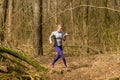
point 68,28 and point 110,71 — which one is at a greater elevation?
point 68,28

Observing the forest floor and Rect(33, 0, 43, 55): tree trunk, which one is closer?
the forest floor

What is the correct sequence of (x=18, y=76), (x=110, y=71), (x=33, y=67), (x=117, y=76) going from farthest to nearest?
(x=110, y=71)
(x=117, y=76)
(x=33, y=67)
(x=18, y=76)

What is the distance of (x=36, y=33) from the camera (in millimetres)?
17250

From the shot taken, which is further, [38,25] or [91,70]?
[38,25]

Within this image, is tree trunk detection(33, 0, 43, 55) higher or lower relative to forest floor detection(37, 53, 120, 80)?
higher

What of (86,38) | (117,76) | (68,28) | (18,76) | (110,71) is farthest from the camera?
(68,28)

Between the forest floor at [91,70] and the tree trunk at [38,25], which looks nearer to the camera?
the forest floor at [91,70]

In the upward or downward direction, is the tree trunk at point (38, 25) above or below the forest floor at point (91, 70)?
above

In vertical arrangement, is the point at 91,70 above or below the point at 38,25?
Result: below

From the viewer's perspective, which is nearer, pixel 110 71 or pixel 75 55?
pixel 110 71

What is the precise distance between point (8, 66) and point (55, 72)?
10.3 ft

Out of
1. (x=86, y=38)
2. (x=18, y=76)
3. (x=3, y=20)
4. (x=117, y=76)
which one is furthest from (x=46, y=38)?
(x=18, y=76)

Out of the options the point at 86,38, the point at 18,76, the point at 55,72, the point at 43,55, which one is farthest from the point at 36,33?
the point at 18,76

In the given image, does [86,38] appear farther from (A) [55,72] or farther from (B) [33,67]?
(B) [33,67]
